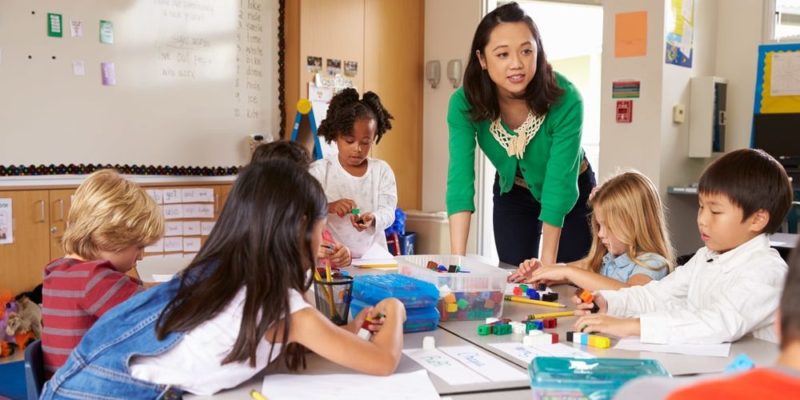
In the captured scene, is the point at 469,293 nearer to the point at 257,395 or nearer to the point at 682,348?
the point at 682,348

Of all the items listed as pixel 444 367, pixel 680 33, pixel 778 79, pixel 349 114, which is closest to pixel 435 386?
pixel 444 367

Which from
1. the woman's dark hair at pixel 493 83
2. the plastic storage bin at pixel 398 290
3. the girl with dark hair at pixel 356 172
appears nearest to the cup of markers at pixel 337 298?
the plastic storage bin at pixel 398 290

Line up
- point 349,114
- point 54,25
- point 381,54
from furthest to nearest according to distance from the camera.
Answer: point 381,54 < point 54,25 < point 349,114

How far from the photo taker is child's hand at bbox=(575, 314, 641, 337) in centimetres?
144

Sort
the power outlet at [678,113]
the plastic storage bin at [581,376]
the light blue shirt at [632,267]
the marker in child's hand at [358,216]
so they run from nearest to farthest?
the plastic storage bin at [581,376]
the light blue shirt at [632,267]
the marker in child's hand at [358,216]
the power outlet at [678,113]

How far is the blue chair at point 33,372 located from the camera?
1.46 meters

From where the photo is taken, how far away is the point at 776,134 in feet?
13.5

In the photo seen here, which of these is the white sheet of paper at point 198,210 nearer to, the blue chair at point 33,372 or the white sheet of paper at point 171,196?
the white sheet of paper at point 171,196

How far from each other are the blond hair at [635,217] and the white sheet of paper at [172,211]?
107 inches

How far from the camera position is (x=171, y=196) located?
162 inches

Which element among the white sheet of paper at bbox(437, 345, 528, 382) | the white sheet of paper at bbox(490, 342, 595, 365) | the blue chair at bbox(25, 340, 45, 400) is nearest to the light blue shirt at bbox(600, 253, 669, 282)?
the white sheet of paper at bbox(490, 342, 595, 365)

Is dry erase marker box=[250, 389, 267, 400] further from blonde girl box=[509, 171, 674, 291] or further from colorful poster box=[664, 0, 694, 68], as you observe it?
colorful poster box=[664, 0, 694, 68]

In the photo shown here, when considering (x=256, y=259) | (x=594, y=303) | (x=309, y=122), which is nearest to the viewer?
(x=256, y=259)

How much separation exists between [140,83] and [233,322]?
316 centimetres
